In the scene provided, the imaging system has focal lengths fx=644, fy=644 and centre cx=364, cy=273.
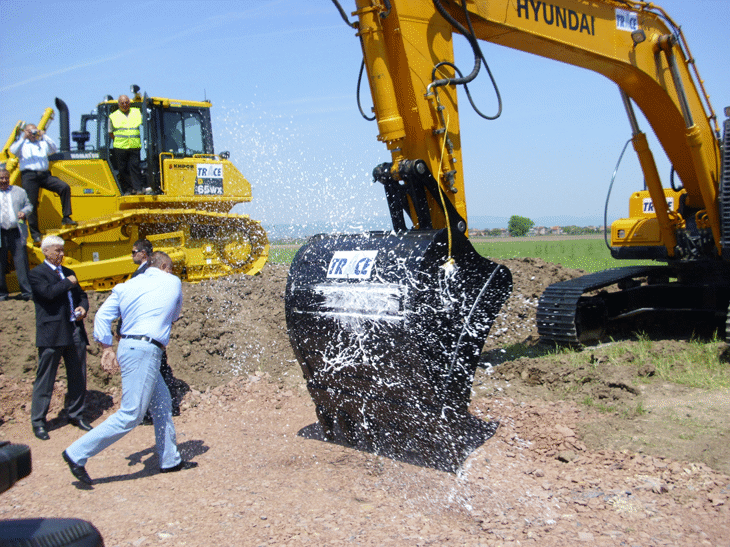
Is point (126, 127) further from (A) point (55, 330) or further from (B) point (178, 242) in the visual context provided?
(A) point (55, 330)

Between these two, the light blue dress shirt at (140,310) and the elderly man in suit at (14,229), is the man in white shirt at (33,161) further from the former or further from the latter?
the light blue dress shirt at (140,310)

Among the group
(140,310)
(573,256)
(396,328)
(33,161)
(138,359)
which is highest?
(33,161)

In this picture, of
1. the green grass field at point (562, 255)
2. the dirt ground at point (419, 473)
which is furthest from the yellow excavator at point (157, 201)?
the dirt ground at point (419, 473)

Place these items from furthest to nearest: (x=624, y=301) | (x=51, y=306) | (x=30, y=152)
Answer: (x=30, y=152) → (x=624, y=301) → (x=51, y=306)

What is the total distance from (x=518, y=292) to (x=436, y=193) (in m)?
6.30

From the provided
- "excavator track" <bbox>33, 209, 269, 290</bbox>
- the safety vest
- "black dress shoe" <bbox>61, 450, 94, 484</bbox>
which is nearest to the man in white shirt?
"excavator track" <bbox>33, 209, 269, 290</bbox>

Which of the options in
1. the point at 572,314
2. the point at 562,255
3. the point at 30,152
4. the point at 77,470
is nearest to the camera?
the point at 77,470

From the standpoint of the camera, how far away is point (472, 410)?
5.59 m

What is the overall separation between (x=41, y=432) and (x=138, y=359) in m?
2.20

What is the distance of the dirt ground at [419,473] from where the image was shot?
3.67 metres

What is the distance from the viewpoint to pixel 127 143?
34.5ft

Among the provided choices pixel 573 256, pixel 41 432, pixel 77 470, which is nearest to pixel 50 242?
pixel 41 432

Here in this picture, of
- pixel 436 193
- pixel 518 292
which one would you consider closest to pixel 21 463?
pixel 436 193

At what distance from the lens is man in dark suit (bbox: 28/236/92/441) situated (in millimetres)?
5848
